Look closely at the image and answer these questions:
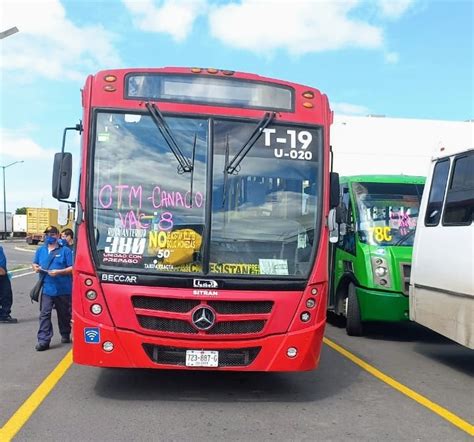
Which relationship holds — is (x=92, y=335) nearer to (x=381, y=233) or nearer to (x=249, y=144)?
(x=249, y=144)

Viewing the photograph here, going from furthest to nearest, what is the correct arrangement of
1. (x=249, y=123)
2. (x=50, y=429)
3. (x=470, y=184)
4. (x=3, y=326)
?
(x=3, y=326) → (x=470, y=184) → (x=249, y=123) → (x=50, y=429)

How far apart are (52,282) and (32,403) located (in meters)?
2.75

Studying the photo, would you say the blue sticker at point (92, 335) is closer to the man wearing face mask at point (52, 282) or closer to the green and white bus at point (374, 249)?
the man wearing face mask at point (52, 282)

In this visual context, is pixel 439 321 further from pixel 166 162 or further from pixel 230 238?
pixel 166 162

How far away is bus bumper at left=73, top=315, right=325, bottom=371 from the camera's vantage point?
5.43m

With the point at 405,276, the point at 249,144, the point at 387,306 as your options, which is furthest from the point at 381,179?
the point at 249,144

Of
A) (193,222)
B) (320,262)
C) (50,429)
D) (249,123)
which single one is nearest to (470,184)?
(320,262)

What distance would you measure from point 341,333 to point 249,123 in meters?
5.42

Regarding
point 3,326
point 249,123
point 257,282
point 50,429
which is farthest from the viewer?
point 3,326

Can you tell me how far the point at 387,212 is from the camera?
9.79 metres

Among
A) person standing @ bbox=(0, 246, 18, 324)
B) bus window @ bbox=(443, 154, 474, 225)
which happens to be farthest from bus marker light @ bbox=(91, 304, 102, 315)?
person standing @ bbox=(0, 246, 18, 324)

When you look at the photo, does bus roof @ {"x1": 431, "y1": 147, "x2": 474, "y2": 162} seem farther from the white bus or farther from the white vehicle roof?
the white vehicle roof

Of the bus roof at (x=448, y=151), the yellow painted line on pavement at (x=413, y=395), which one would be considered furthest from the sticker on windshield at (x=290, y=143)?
the yellow painted line on pavement at (x=413, y=395)

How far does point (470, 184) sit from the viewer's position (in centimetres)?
689
